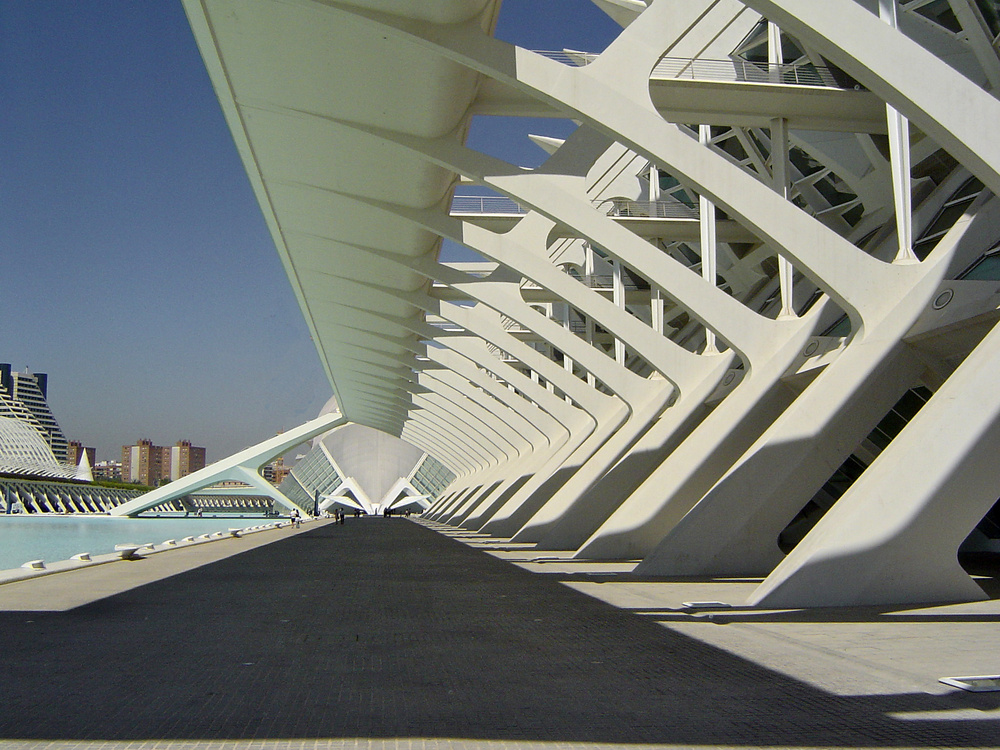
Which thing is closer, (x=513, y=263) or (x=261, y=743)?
(x=261, y=743)

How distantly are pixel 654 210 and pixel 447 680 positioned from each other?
49.9ft

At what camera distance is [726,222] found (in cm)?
1822

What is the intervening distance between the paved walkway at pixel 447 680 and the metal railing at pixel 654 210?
1052cm

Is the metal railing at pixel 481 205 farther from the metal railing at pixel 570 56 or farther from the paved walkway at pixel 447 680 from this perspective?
the paved walkway at pixel 447 680

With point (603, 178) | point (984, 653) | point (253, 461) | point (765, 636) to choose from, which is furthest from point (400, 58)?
point (253, 461)

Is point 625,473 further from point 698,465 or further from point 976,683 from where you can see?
point 976,683

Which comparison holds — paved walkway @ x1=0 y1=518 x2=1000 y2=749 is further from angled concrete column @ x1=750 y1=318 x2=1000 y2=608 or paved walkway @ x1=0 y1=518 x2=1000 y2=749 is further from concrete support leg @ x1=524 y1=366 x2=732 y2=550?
concrete support leg @ x1=524 y1=366 x2=732 y2=550

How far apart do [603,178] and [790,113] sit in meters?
8.92

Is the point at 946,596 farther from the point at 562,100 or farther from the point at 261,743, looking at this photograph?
the point at 261,743

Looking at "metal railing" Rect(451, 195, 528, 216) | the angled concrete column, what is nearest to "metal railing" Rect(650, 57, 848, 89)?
"metal railing" Rect(451, 195, 528, 216)

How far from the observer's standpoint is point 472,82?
1255 cm

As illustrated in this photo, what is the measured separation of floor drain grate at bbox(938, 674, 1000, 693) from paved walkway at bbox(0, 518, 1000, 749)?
0.06 m

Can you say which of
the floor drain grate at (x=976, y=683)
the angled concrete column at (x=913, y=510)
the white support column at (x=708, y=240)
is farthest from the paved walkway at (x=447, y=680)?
the white support column at (x=708, y=240)

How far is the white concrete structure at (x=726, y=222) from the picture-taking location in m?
8.34
